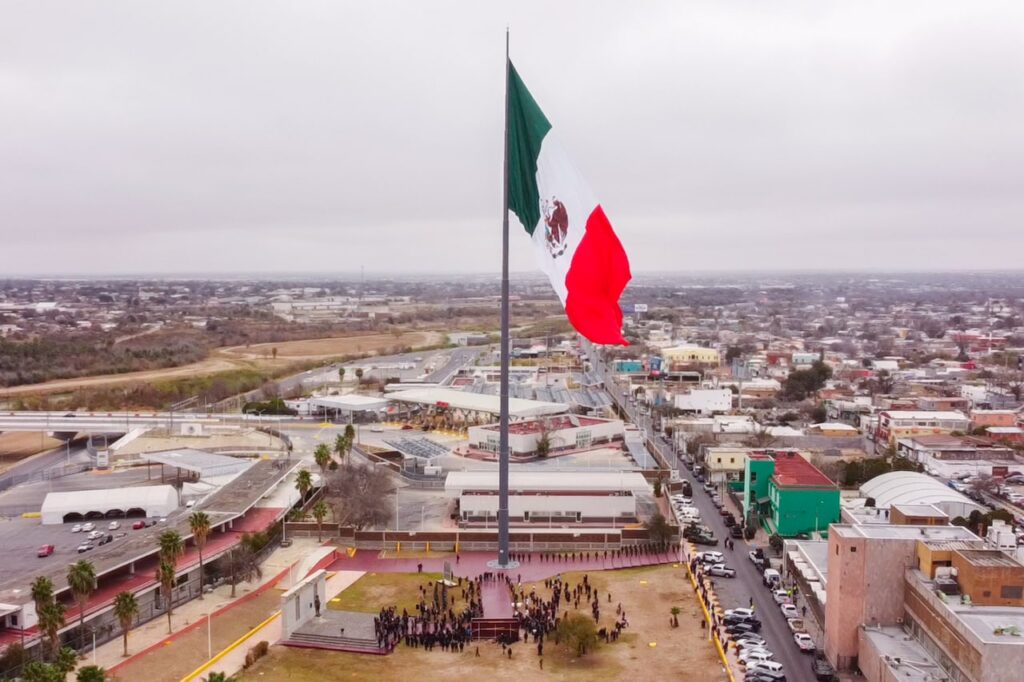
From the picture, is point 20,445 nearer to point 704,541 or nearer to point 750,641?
point 704,541

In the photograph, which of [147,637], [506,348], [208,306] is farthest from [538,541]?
[208,306]

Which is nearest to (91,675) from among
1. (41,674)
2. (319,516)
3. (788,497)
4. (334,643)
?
(41,674)

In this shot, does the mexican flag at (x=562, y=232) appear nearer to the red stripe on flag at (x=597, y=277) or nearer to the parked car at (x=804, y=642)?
the red stripe on flag at (x=597, y=277)

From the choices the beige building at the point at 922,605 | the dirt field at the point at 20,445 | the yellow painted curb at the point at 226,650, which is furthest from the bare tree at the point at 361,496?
the dirt field at the point at 20,445

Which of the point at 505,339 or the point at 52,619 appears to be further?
the point at 505,339

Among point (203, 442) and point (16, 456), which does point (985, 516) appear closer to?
point (203, 442)

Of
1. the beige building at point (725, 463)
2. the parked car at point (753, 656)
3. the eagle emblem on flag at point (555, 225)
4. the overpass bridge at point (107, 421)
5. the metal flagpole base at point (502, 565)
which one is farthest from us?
the overpass bridge at point (107, 421)
